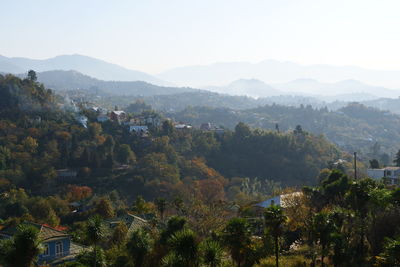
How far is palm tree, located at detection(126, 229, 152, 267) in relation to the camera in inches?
622

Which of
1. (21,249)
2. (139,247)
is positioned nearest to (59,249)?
(139,247)

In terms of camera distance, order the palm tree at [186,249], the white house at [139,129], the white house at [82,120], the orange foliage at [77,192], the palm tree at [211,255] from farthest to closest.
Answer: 1. the white house at [139,129]
2. the white house at [82,120]
3. the orange foliage at [77,192]
4. the palm tree at [211,255]
5. the palm tree at [186,249]

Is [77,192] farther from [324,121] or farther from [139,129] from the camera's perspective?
[324,121]

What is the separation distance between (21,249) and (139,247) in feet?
13.0

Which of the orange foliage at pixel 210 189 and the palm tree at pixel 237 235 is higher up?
the palm tree at pixel 237 235

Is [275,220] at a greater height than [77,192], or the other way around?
[275,220]

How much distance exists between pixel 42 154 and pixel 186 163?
55.1ft

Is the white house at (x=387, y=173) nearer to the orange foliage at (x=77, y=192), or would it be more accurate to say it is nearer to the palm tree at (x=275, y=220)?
the orange foliage at (x=77, y=192)

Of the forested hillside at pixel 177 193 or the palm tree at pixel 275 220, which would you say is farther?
the forested hillside at pixel 177 193

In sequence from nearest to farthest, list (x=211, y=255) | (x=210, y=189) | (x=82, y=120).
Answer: (x=211, y=255)
(x=210, y=189)
(x=82, y=120)

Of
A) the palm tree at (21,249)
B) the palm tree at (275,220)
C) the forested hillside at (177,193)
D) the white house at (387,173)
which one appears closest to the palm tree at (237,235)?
the forested hillside at (177,193)

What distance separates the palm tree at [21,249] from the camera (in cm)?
1323

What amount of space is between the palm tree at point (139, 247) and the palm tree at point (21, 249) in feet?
11.3

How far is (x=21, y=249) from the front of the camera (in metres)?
13.2
